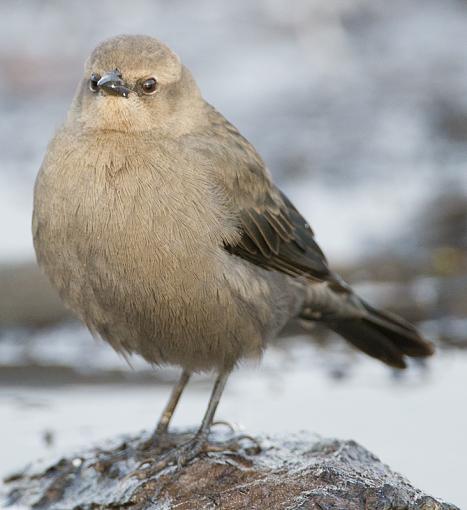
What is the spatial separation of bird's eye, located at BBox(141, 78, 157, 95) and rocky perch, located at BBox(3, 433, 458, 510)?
1.65 m

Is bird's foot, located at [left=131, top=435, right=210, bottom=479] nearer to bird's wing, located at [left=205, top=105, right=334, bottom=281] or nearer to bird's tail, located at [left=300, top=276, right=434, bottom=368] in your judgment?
bird's wing, located at [left=205, top=105, right=334, bottom=281]

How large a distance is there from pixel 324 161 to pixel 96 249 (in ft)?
21.5

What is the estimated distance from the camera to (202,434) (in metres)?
6.37

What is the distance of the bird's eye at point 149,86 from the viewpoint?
616 centimetres

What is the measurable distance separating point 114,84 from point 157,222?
25.0 inches

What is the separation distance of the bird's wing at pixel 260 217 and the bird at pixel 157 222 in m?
0.01

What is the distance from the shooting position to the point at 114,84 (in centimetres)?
600

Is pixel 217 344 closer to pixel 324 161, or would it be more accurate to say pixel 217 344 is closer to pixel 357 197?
pixel 357 197

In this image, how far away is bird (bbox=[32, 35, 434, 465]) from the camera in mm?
5938

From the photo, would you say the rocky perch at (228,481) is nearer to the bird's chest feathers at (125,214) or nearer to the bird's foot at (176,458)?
the bird's foot at (176,458)

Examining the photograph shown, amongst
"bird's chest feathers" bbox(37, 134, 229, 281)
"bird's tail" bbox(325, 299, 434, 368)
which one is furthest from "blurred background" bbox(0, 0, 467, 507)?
"bird's chest feathers" bbox(37, 134, 229, 281)

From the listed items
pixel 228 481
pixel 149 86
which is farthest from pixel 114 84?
pixel 228 481

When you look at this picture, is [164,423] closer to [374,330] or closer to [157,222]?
[157,222]

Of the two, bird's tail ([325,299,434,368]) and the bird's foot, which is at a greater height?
bird's tail ([325,299,434,368])
